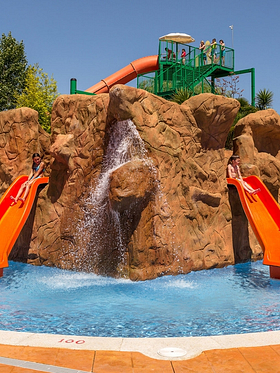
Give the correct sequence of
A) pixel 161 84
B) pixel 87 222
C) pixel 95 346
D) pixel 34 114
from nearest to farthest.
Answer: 1. pixel 95 346
2. pixel 87 222
3. pixel 34 114
4. pixel 161 84

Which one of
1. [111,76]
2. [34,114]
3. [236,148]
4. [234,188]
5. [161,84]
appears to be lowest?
[234,188]

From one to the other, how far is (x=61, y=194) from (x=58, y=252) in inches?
56.2

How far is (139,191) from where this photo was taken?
8930mm

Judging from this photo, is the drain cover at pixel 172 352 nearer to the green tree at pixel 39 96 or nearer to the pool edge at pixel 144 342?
the pool edge at pixel 144 342

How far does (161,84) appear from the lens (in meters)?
19.5

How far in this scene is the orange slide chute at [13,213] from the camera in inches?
386

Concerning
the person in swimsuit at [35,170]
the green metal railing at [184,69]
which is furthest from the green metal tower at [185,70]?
the person in swimsuit at [35,170]

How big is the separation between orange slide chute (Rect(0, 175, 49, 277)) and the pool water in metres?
0.76

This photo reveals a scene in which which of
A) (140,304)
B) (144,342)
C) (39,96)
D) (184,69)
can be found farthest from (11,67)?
(144,342)

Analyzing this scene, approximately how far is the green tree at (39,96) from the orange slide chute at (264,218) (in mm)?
16152

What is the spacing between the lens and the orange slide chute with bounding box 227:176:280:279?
30.8 ft

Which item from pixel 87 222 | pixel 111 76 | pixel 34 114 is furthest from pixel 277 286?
pixel 111 76

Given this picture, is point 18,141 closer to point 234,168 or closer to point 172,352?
point 234,168

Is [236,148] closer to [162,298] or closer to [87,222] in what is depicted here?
[87,222]
